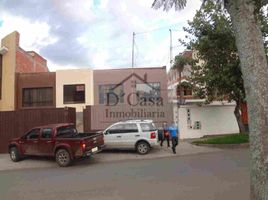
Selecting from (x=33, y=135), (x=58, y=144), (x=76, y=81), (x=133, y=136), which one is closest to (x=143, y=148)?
(x=133, y=136)

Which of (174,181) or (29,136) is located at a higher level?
(29,136)

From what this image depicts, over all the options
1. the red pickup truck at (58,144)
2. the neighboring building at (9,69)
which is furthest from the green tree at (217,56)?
the neighboring building at (9,69)

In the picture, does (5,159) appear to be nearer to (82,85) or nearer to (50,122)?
(50,122)

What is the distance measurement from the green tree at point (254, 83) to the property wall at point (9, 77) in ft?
92.3

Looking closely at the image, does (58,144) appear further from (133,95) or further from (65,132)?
(133,95)

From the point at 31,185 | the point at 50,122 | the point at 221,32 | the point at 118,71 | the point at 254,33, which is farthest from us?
the point at 118,71

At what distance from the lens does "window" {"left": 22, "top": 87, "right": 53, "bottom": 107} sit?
101 ft

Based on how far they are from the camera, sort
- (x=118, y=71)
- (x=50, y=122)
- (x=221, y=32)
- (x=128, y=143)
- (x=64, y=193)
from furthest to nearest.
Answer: (x=118, y=71) → (x=50, y=122) → (x=221, y=32) → (x=128, y=143) → (x=64, y=193)

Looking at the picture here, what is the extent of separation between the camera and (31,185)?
1238cm

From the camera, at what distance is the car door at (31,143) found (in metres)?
18.1

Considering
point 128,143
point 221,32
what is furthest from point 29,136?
point 221,32

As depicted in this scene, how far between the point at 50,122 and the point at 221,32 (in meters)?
11.3

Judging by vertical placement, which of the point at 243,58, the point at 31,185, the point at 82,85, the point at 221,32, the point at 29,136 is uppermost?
the point at 221,32

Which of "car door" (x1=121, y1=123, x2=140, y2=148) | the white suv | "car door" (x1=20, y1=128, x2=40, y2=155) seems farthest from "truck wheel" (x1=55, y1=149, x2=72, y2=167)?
"car door" (x1=121, y1=123, x2=140, y2=148)
